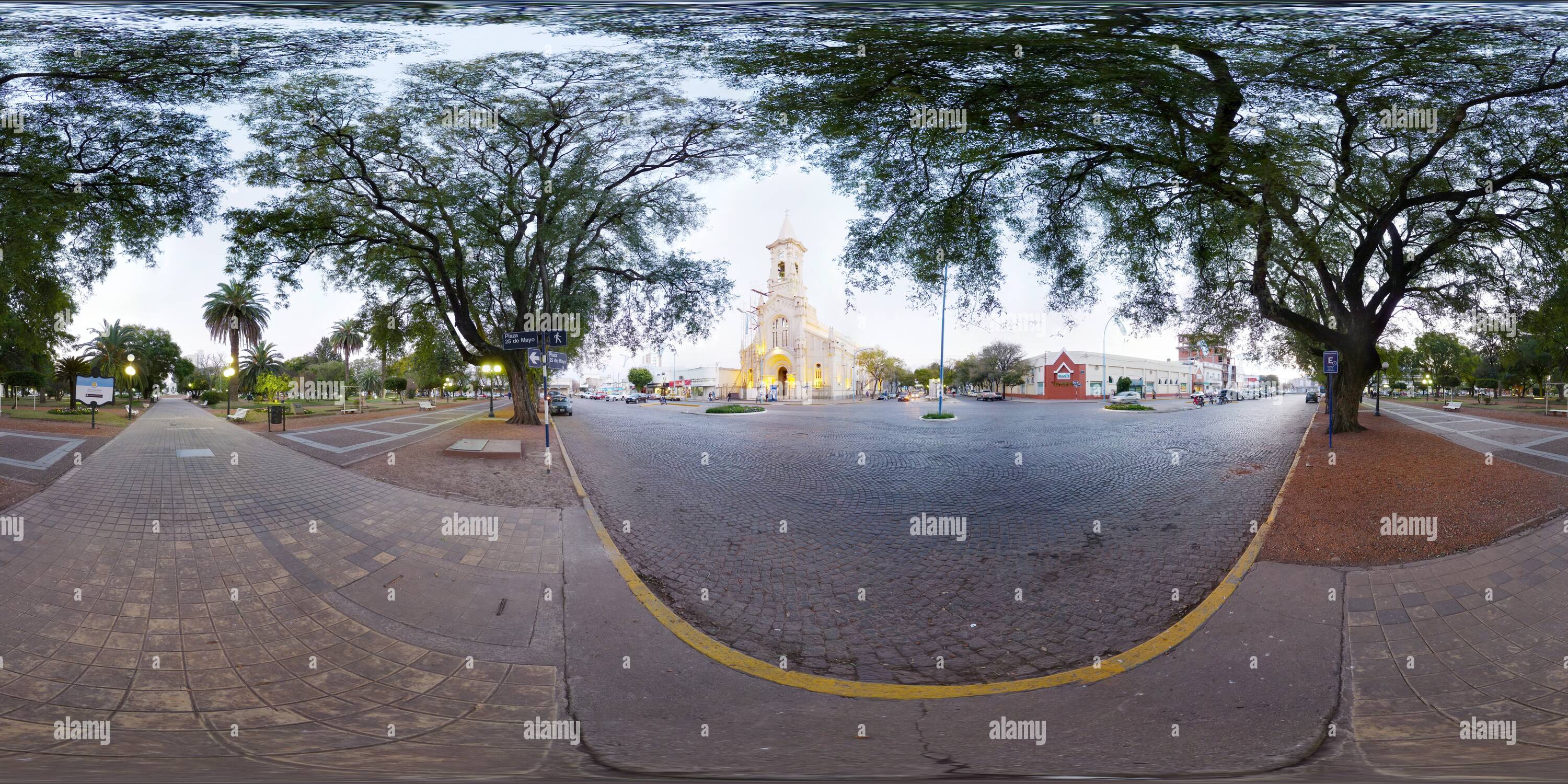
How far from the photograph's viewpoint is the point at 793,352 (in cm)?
2723

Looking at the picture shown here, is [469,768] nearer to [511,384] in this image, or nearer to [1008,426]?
[1008,426]

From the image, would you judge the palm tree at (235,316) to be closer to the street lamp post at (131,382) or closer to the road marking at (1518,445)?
the street lamp post at (131,382)

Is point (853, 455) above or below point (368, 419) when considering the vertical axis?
below

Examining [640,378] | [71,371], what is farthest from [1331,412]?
[640,378]

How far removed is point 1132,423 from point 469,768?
15.3m

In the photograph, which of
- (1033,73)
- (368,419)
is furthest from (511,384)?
(1033,73)

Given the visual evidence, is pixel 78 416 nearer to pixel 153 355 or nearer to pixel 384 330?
pixel 153 355

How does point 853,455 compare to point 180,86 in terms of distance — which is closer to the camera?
point 180,86

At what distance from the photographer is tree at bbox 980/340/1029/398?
46.6 m

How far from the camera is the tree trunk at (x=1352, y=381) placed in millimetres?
10203

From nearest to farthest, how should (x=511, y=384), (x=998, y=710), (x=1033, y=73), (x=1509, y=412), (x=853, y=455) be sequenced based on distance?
(x=998, y=710) → (x=1033, y=73) → (x=853, y=455) → (x=1509, y=412) → (x=511, y=384)

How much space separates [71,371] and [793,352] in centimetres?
2457

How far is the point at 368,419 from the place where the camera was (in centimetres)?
441

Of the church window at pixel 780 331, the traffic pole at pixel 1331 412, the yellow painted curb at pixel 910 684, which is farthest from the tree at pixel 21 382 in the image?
the church window at pixel 780 331
